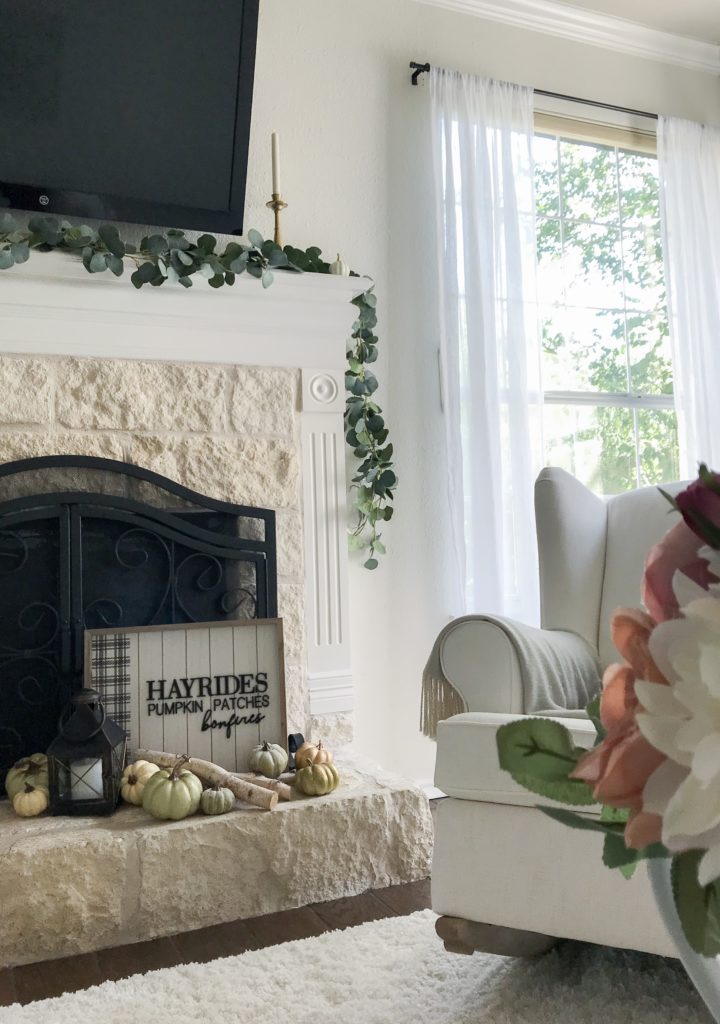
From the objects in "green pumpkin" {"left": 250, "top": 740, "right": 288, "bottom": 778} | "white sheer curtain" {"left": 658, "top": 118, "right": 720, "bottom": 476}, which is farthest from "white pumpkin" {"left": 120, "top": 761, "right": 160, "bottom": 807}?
"white sheer curtain" {"left": 658, "top": 118, "right": 720, "bottom": 476}

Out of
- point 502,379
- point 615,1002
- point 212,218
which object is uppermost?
point 212,218

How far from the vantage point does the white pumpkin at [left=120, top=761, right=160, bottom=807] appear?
205 centimetres

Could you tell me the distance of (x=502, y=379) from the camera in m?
3.08

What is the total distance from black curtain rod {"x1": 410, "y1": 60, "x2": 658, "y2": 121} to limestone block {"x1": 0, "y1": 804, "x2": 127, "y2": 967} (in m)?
2.48

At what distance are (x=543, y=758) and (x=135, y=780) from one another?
72.9 inches

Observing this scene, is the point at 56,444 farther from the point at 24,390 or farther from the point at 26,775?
the point at 26,775

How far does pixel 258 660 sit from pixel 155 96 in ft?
4.95

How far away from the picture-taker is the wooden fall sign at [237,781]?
6.66ft

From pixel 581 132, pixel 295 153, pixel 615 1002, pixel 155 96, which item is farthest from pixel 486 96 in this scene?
pixel 615 1002

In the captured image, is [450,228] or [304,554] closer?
[304,554]

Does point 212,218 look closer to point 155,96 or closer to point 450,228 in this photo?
point 155,96

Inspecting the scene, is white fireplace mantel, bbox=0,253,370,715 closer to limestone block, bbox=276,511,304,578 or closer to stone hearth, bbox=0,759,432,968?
limestone block, bbox=276,511,304,578

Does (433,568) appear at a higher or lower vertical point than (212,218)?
lower

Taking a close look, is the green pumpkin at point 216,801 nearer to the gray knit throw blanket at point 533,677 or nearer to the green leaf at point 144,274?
the gray knit throw blanket at point 533,677
